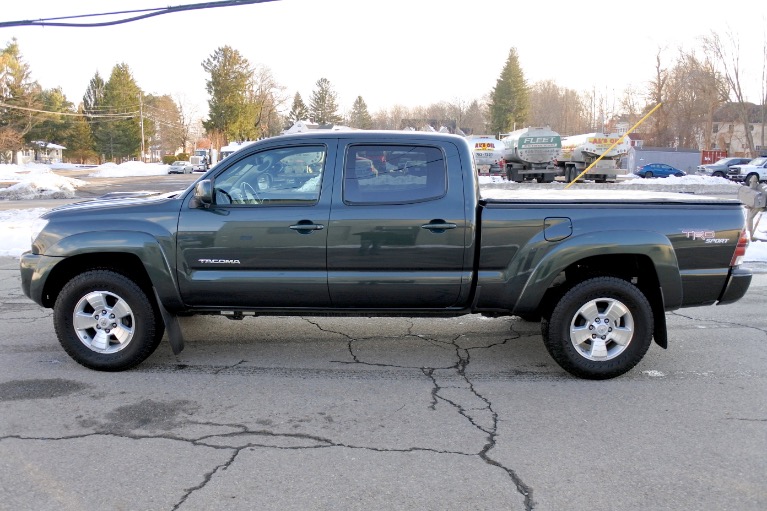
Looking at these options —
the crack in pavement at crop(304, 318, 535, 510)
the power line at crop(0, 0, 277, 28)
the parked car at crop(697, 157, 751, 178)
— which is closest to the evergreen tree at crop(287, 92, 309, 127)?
the parked car at crop(697, 157, 751, 178)

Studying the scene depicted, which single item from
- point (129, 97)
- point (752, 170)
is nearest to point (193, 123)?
point (129, 97)

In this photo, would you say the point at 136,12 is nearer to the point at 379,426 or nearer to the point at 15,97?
the point at 379,426

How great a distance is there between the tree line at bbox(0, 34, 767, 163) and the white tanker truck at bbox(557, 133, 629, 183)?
14.6 m

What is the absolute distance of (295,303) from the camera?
4934 millimetres

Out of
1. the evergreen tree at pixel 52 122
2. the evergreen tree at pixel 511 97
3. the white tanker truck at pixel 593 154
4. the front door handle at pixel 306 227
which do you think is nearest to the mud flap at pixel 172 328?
the front door handle at pixel 306 227

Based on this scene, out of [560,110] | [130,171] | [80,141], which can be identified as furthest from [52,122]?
[560,110]

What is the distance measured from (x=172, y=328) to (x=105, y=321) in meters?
0.53

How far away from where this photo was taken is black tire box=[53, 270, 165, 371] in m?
4.89

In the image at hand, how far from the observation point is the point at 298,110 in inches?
3967

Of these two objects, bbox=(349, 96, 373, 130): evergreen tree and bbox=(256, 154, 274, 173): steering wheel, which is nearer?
bbox=(256, 154, 274, 173): steering wheel

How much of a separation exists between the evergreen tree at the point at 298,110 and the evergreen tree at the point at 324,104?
1.01 metres

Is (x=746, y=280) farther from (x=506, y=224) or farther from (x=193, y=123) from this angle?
(x=193, y=123)

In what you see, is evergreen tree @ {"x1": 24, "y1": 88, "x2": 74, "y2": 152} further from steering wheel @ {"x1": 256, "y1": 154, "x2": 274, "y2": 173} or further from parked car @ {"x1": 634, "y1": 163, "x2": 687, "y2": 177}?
steering wheel @ {"x1": 256, "y1": 154, "x2": 274, "y2": 173}

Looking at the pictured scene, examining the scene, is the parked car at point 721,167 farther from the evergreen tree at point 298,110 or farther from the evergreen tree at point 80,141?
the evergreen tree at point 80,141
